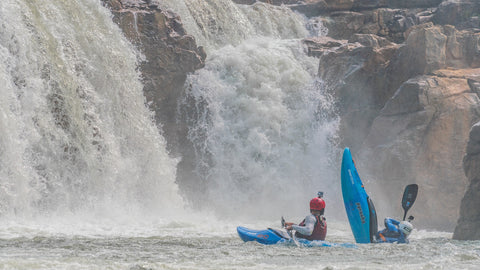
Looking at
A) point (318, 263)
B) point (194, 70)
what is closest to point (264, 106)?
point (194, 70)

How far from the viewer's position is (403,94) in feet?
48.2

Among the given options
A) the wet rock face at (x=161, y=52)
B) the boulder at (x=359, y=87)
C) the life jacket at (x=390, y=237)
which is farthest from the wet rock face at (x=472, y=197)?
the wet rock face at (x=161, y=52)

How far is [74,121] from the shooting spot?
1329 cm

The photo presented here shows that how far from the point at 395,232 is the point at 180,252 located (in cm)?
322

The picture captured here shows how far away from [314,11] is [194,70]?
991 cm

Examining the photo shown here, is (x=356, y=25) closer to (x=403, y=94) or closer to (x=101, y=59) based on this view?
→ (x=403, y=94)

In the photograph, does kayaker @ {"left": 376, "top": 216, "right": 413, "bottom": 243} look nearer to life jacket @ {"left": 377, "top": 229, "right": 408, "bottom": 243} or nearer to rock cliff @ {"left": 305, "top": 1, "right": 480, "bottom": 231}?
life jacket @ {"left": 377, "top": 229, "right": 408, "bottom": 243}

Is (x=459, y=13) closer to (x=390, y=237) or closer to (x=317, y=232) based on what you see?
(x=390, y=237)

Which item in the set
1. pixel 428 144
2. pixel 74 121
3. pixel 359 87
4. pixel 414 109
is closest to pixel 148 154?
pixel 74 121

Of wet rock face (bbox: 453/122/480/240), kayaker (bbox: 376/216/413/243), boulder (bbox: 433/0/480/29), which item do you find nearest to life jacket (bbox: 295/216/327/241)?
kayaker (bbox: 376/216/413/243)

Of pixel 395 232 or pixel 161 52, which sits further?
pixel 161 52

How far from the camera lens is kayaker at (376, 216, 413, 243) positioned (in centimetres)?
931

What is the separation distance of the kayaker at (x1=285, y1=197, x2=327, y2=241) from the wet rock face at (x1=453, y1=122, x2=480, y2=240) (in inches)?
119

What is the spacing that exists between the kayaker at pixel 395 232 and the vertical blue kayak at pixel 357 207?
0.21m
